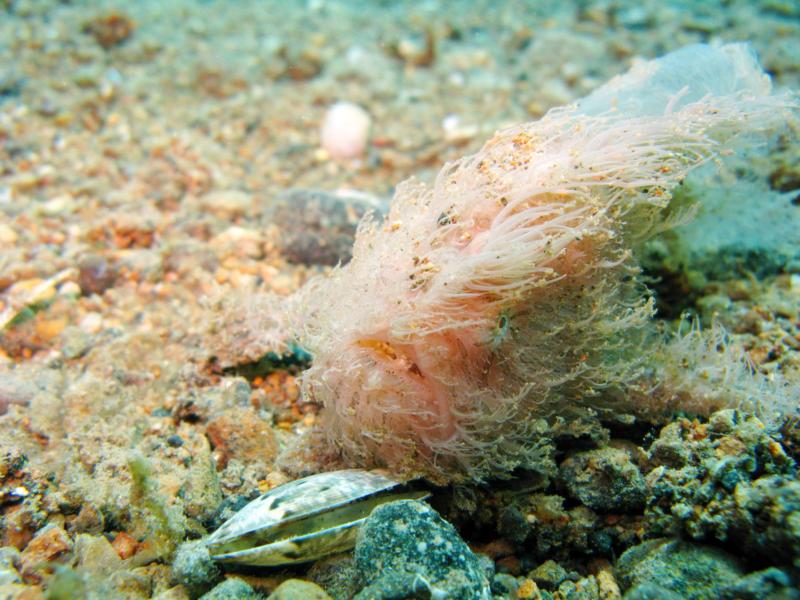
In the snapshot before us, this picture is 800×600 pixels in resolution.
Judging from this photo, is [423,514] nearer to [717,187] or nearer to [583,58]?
[717,187]

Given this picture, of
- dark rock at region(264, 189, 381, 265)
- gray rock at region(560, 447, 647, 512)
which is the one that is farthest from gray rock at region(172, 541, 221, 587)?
dark rock at region(264, 189, 381, 265)

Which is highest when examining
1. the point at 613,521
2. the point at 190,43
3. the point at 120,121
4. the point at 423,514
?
the point at 190,43

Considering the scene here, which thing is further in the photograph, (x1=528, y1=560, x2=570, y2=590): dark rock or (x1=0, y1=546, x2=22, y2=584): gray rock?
(x1=528, y1=560, x2=570, y2=590): dark rock

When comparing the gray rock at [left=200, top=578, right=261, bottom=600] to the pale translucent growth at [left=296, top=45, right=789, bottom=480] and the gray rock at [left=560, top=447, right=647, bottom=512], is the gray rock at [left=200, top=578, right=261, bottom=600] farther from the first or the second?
the gray rock at [left=560, top=447, right=647, bottom=512]

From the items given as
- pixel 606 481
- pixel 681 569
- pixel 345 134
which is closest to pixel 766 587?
pixel 681 569

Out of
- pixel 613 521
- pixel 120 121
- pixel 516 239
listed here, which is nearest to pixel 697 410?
pixel 613 521

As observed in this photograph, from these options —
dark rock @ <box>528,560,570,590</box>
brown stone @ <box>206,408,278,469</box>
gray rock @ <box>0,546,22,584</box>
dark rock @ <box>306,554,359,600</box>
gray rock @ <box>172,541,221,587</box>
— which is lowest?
dark rock @ <box>528,560,570,590</box>

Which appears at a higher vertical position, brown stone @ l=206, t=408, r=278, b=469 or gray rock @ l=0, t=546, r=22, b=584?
gray rock @ l=0, t=546, r=22, b=584
